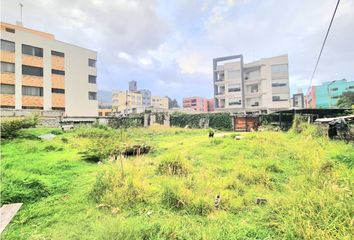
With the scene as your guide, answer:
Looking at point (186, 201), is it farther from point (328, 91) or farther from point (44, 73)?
point (328, 91)

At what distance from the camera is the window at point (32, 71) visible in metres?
26.8

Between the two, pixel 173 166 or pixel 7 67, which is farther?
pixel 7 67

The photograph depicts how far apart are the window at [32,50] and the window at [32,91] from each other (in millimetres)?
3988

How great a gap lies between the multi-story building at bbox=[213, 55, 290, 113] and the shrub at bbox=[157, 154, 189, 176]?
3656cm

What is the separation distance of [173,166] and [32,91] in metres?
28.1

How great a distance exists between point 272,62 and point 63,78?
3364 cm

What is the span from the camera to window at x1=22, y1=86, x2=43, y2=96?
26.8m

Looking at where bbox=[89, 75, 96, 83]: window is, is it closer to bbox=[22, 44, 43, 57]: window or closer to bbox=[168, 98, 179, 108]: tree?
bbox=[22, 44, 43, 57]: window

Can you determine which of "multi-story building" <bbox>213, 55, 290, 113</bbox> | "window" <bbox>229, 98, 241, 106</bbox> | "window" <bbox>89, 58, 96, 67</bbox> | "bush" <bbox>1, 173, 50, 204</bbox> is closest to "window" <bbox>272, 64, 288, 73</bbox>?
"multi-story building" <bbox>213, 55, 290, 113</bbox>

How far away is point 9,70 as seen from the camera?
25594 mm

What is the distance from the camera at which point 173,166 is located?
5.33 m

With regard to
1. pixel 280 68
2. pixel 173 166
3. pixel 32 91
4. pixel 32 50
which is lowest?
pixel 173 166

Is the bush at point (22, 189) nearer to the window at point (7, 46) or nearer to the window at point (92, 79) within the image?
the window at point (7, 46)

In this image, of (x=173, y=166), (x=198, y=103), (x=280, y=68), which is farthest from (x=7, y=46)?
(x=198, y=103)
